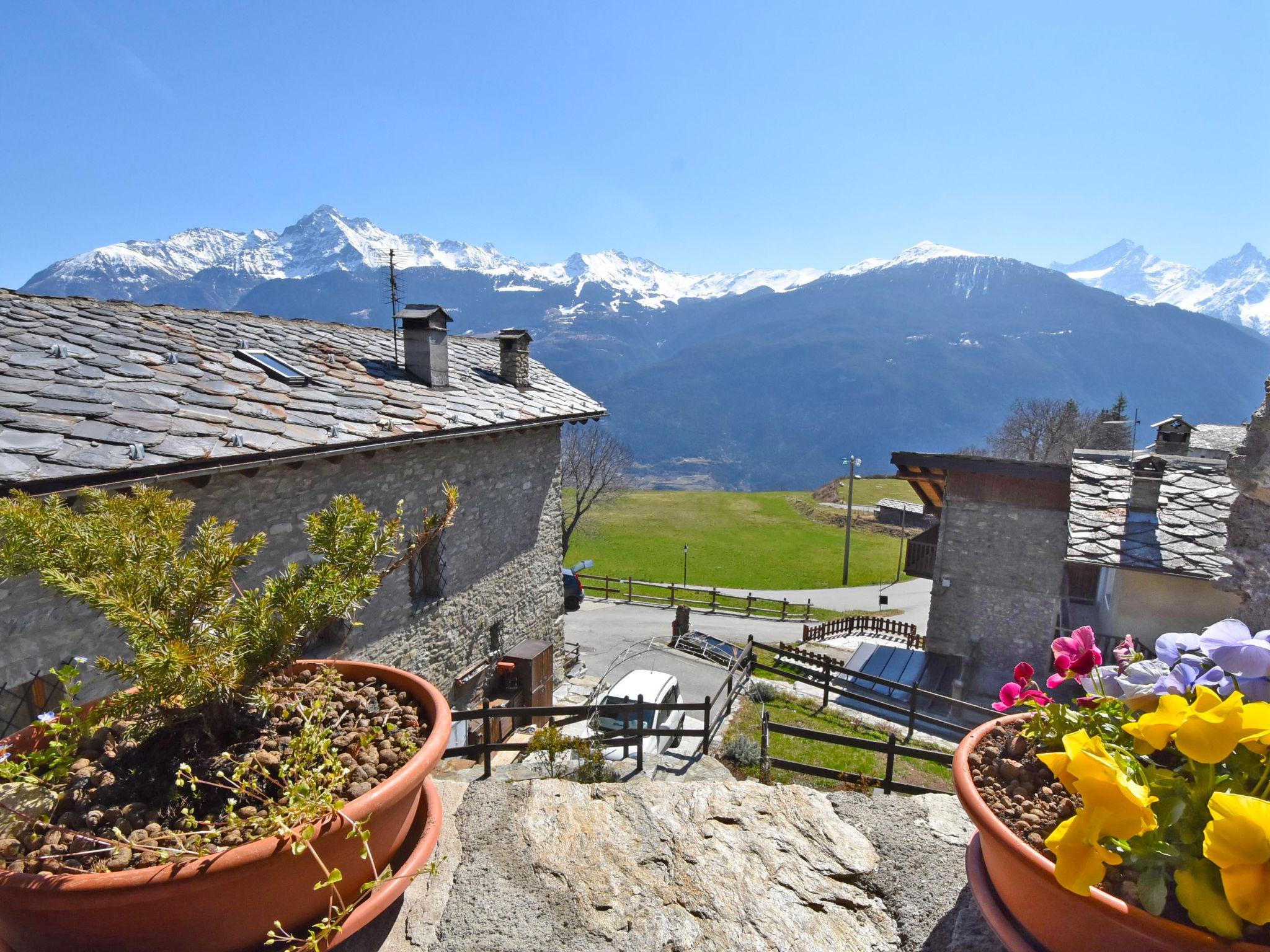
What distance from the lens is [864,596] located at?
1359 inches

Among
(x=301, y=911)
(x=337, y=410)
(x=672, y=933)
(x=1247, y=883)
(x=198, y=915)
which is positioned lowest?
(x=672, y=933)

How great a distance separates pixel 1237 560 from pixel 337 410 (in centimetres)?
857

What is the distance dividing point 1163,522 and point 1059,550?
331cm

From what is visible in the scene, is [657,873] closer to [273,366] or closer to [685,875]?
[685,875]

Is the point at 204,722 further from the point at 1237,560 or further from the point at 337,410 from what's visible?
the point at 337,410

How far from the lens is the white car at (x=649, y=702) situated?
35.8 feet

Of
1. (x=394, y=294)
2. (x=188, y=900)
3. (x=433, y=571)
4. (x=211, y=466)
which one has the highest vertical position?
(x=394, y=294)

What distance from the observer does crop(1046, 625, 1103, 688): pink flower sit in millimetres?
1943

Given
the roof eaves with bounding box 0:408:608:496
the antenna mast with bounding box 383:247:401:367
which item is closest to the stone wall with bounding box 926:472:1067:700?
the roof eaves with bounding box 0:408:608:496

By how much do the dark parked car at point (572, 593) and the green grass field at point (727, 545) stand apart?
30.1 ft

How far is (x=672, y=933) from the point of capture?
211cm

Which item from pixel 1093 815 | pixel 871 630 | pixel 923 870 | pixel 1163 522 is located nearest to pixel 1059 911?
pixel 1093 815

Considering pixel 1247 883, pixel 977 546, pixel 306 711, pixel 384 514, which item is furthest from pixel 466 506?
pixel 977 546

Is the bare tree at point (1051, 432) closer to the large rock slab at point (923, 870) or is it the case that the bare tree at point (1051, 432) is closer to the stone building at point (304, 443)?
the stone building at point (304, 443)
